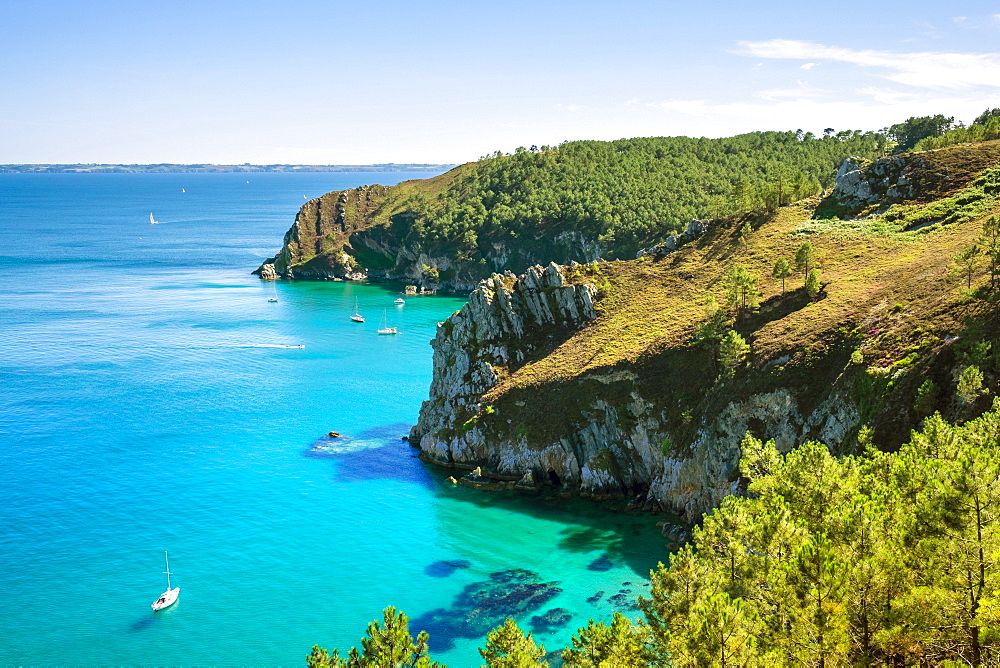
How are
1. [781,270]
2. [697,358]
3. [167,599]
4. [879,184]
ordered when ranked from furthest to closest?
[879,184], [781,270], [697,358], [167,599]

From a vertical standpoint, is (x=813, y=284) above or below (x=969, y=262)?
below

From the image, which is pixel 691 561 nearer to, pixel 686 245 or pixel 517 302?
pixel 517 302

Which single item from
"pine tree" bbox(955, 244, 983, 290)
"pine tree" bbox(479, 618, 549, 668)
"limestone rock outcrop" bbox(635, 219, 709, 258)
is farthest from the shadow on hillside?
"pine tree" bbox(479, 618, 549, 668)

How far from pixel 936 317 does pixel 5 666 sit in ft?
238

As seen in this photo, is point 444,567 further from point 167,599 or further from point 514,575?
point 167,599

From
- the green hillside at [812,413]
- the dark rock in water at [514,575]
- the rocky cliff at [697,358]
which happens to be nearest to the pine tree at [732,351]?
the green hillside at [812,413]

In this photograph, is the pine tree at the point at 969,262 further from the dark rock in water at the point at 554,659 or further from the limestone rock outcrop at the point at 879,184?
the dark rock in water at the point at 554,659

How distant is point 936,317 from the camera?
A: 59156 millimetres

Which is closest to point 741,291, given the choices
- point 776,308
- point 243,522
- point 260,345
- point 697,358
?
point 776,308

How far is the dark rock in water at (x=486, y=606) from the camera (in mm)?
52844

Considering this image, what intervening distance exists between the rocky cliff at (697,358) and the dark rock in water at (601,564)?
10.1 m

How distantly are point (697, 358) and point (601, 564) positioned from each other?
24.4 metres

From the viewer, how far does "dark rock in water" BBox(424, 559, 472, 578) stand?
201 feet

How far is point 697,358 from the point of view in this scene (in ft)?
246
